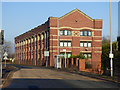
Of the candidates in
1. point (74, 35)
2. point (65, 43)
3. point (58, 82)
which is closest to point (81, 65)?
point (58, 82)

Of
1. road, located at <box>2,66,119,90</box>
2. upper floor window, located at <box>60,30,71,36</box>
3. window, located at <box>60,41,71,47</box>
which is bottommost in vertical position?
road, located at <box>2,66,119,90</box>

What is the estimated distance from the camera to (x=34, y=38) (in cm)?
7988

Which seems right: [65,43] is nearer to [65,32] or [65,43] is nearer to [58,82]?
[65,32]

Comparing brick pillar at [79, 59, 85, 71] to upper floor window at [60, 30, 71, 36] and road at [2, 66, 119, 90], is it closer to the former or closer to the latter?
road at [2, 66, 119, 90]

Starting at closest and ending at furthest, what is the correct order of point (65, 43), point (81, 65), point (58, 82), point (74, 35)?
point (58, 82) < point (81, 65) < point (65, 43) < point (74, 35)

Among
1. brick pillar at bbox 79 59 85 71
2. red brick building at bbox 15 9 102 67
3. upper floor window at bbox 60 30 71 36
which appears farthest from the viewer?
upper floor window at bbox 60 30 71 36

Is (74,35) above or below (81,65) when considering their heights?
above

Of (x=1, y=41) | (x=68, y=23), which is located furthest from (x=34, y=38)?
(x=1, y=41)

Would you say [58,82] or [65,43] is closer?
[58,82]

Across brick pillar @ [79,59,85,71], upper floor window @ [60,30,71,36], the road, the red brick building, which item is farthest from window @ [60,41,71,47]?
the road

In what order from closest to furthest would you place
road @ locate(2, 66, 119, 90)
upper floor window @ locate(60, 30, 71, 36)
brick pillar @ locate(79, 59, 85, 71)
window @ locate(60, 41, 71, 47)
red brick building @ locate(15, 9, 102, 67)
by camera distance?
road @ locate(2, 66, 119, 90) < brick pillar @ locate(79, 59, 85, 71) < red brick building @ locate(15, 9, 102, 67) < window @ locate(60, 41, 71, 47) < upper floor window @ locate(60, 30, 71, 36)

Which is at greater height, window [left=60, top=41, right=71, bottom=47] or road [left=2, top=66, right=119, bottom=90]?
window [left=60, top=41, right=71, bottom=47]

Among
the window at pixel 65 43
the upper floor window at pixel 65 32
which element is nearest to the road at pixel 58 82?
the window at pixel 65 43

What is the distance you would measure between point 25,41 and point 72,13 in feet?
112
